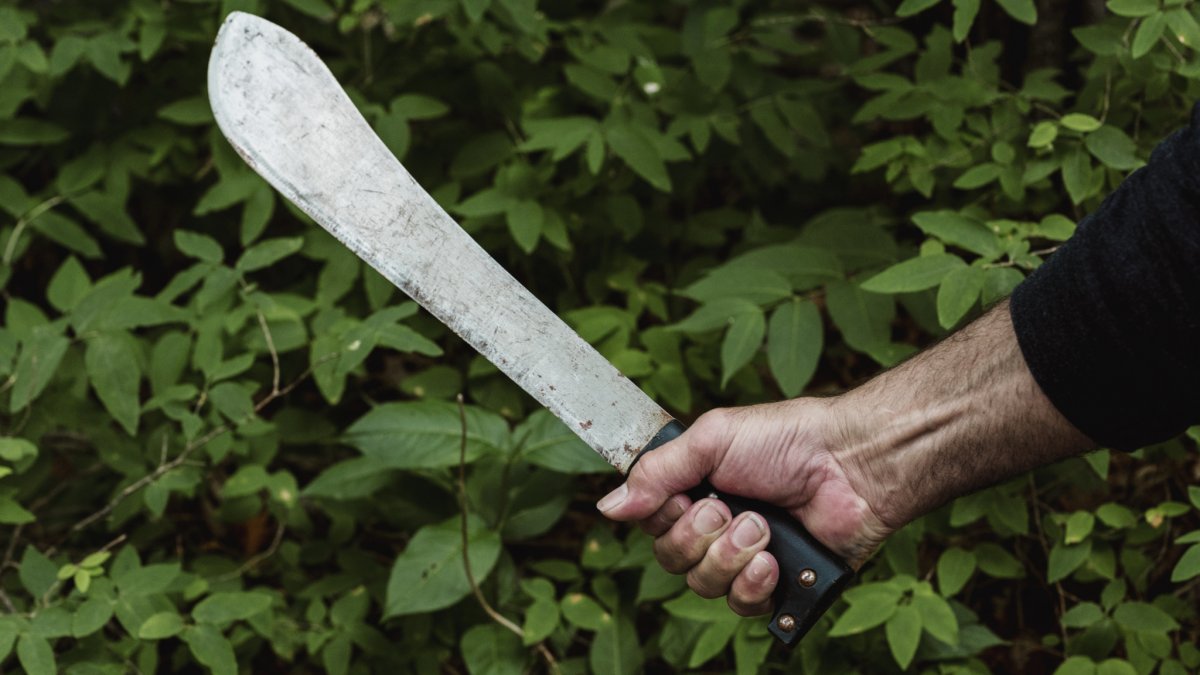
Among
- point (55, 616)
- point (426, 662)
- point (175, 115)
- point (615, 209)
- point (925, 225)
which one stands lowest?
point (426, 662)

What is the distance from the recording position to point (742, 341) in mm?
2291

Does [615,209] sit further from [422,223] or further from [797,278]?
[422,223]

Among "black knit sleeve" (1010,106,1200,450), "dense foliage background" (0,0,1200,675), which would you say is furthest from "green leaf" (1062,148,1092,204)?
"black knit sleeve" (1010,106,1200,450)

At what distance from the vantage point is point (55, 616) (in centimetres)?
200

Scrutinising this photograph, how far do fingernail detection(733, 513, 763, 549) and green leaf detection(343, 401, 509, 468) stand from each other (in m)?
0.82

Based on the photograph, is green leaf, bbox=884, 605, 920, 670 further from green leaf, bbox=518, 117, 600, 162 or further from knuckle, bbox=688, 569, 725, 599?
green leaf, bbox=518, 117, 600, 162

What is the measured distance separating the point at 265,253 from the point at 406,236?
3.33 ft

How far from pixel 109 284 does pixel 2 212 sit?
0.87m

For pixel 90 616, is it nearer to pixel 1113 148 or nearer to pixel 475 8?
pixel 475 8

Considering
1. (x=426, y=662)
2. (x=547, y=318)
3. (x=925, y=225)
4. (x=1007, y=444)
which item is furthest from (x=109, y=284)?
(x=1007, y=444)

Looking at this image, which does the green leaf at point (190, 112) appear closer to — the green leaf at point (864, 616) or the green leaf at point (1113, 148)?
the green leaf at point (864, 616)

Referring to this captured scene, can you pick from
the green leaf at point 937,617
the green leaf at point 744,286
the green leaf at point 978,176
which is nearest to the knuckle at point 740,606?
the green leaf at point 937,617

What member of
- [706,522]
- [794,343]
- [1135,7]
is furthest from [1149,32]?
[706,522]

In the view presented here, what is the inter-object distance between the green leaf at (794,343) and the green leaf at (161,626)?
1.30m
